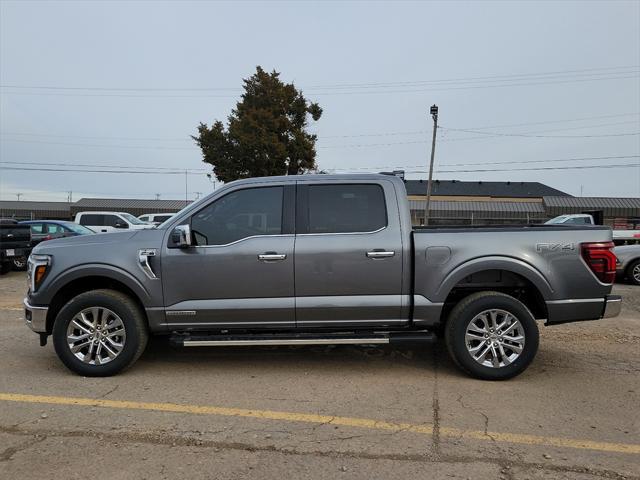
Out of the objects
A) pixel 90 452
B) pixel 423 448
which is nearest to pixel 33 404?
pixel 90 452

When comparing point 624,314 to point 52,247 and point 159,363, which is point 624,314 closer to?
point 159,363

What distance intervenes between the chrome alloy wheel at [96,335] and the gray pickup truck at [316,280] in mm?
13

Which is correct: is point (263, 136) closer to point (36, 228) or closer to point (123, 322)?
point (36, 228)

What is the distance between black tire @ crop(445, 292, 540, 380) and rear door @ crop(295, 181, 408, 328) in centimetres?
54

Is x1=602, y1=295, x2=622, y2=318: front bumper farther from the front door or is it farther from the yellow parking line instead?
the front door

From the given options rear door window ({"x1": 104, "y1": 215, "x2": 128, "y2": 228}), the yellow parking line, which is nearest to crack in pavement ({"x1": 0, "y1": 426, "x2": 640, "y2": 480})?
the yellow parking line

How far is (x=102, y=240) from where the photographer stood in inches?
201

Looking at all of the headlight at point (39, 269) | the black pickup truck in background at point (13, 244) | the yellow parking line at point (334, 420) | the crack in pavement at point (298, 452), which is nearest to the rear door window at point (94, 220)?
the black pickup truck in background at point (13, 244)

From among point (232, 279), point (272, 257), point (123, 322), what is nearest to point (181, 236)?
point (232, 279)

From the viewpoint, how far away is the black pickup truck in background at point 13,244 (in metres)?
13.3

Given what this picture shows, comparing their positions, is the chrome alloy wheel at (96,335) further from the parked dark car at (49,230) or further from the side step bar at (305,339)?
the parked dark car at (49,230)

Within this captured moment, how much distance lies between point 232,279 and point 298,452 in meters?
1.92

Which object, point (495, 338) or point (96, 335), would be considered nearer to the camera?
point (495, 338)

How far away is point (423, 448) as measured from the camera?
357 cm
